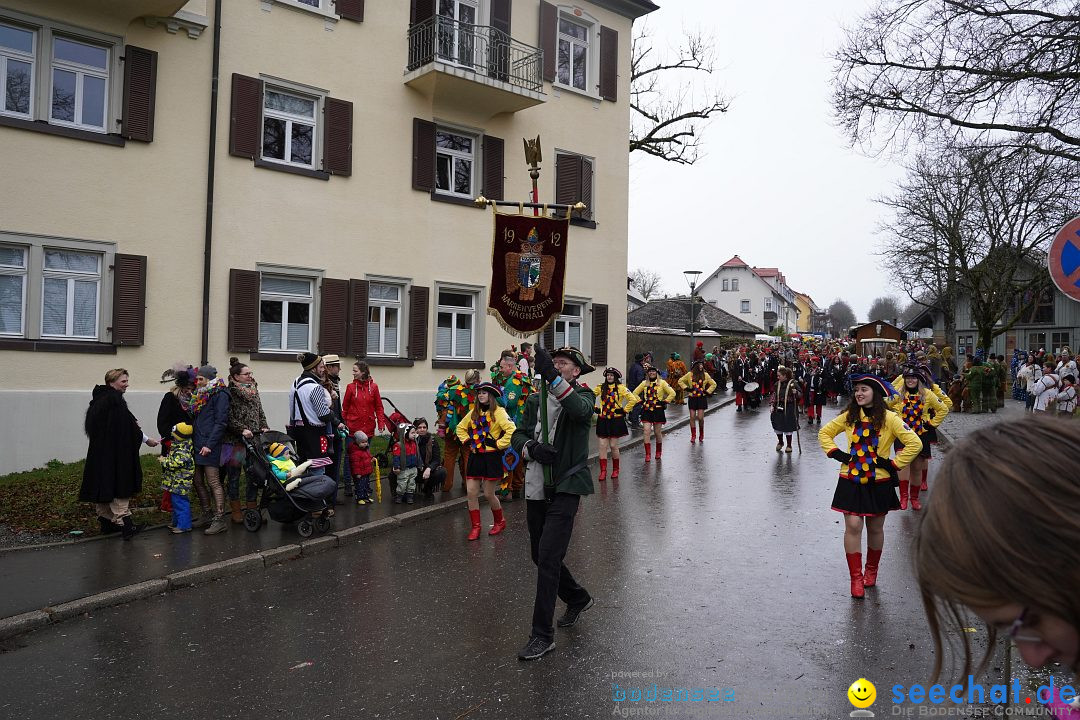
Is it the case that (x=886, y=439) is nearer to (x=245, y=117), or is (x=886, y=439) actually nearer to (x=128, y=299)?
(x=128, y=299)

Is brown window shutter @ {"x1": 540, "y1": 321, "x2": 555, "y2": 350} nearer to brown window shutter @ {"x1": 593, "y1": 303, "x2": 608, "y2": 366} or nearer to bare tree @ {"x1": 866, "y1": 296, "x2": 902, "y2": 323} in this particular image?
brown window shutter @ {"x1": 593, "y1": 303, "x2": 608, "y2": 366}

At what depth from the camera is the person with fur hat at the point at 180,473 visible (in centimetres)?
888

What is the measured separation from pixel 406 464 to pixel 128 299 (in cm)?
624

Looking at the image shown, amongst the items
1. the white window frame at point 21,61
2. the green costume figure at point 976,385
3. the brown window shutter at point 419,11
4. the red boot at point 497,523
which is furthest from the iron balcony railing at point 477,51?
the green costume figure at point 976,385

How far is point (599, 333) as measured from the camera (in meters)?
20.9

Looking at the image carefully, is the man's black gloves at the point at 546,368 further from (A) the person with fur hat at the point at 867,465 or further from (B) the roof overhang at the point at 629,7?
(B) the roof overhang at the point at 629,7

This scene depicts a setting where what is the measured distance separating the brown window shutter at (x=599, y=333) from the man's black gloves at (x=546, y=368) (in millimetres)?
15330

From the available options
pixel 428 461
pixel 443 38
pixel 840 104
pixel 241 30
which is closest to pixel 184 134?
pixel 241 30

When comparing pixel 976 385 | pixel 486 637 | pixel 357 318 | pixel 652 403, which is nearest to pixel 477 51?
pixel 357 318

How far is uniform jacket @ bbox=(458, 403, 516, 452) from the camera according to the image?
8820 millimetres

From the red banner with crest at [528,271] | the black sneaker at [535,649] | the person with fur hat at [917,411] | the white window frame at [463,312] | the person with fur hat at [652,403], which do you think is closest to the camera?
the black sneaker at [535,649]

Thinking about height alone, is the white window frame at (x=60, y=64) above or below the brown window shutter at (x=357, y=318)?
above

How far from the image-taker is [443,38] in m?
17.5

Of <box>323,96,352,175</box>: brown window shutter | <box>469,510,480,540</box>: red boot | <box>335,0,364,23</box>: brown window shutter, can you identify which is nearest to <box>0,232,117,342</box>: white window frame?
<box>323,96,352,175</box>: brown window shutter
